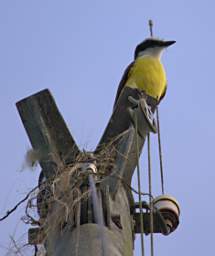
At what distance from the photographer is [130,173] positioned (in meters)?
3.42

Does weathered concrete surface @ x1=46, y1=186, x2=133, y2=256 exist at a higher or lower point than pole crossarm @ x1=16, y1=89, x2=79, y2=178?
lower

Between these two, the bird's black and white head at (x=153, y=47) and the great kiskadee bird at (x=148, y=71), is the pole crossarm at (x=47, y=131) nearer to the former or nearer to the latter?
the great kiskadee bird at (x=148, y=71)

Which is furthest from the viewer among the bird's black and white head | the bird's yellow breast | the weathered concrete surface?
the bird's black and white head

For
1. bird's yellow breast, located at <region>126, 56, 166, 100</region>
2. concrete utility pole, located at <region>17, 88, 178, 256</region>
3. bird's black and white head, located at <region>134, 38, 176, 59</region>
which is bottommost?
concrete utility pole, located at <region>17, 88, 178, 256</region>

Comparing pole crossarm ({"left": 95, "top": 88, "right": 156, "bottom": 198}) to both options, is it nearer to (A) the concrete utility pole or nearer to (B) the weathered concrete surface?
(A) the concrete utility pole

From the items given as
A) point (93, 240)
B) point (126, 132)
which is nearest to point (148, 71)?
point (126, 132)

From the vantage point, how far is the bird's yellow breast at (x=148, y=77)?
6.27 metres

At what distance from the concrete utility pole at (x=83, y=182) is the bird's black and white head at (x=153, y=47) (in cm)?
366

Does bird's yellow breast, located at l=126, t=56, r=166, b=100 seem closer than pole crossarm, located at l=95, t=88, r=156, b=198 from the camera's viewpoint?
No

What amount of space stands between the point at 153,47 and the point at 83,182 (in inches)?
170

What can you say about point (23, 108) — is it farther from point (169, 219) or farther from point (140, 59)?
point (140, 59)

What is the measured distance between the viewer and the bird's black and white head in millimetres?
7152

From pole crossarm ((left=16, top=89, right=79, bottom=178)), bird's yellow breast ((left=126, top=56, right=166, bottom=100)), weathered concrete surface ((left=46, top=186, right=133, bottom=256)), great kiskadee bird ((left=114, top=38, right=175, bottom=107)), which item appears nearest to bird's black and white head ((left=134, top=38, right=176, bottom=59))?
great kiskadee bird ((left=114, top=38, right=175, bottom=107))

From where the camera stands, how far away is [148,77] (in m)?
6.46
